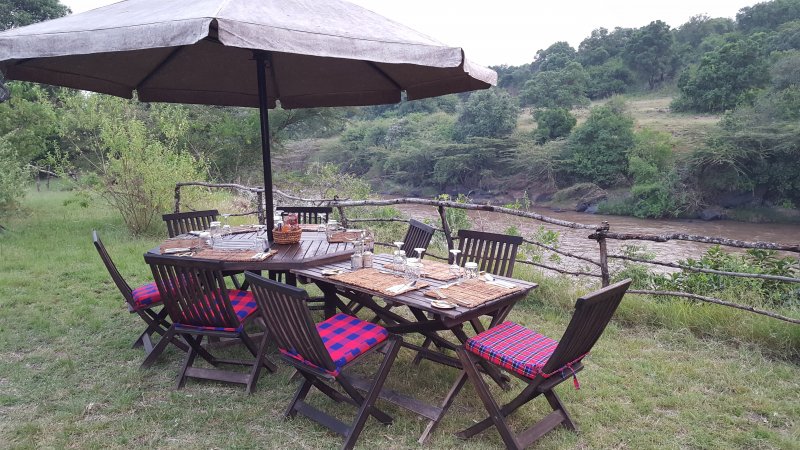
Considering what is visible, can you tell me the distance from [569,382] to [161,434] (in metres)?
2.47

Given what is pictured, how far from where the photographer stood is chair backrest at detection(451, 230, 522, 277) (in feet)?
11.5

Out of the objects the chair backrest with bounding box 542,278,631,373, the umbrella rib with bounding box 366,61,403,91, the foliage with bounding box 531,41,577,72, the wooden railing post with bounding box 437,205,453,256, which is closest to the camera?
the chair backrest with bounding box 542,278,631,373

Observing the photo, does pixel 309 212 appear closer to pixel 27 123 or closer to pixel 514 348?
pixel 514 348

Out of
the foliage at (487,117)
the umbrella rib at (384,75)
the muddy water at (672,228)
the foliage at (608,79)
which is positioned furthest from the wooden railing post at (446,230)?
the foliage at (608,79)

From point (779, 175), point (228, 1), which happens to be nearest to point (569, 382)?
point (228, 1)

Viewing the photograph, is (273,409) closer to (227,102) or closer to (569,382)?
(569,382)

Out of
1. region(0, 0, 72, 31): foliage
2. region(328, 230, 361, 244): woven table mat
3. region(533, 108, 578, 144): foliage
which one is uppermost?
region(0, 0, 72, 31): foliage

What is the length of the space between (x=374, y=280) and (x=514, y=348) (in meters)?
0.89

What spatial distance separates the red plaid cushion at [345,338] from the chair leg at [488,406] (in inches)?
19.3

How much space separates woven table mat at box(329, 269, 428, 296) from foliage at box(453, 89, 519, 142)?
101 feet

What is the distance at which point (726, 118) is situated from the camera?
2406cm

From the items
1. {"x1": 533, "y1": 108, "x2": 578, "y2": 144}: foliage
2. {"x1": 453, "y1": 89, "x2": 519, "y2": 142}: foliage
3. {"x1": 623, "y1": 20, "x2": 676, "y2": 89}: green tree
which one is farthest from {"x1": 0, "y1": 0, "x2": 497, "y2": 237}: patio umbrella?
{"x1": 623, "y1": 20, "x2": 676, "y2": 89}: green tree

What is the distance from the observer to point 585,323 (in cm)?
220

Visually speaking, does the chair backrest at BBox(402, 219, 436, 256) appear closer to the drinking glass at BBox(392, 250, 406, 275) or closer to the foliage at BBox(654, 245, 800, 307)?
the drinking glass at BBox(392, 250, 406, 275)
